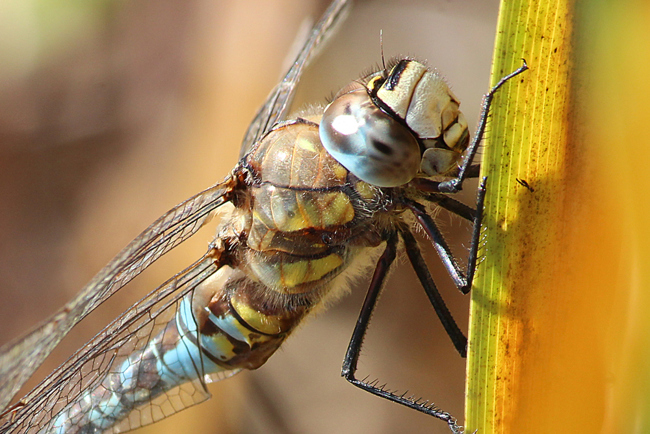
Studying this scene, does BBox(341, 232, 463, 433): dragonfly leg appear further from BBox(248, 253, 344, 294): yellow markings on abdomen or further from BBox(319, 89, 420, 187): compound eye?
BBox(319, 89, 420, 187): compound eye

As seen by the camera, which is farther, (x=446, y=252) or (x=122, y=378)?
(x=122, y=378)

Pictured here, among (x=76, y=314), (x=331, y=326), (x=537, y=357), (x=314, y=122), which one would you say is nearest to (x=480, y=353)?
(x=537, y=357)

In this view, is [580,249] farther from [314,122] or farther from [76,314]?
[76,314]

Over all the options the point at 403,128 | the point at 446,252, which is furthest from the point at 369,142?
the point at 446,252

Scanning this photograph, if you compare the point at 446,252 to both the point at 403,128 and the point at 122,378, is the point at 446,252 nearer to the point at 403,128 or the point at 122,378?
the point at 403,128

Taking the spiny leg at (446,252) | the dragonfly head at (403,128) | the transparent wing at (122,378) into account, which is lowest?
the spiny leg at (446,252)

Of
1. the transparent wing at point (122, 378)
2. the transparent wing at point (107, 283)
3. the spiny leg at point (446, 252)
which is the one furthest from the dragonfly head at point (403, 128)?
the transparent wing at point (122, 378)

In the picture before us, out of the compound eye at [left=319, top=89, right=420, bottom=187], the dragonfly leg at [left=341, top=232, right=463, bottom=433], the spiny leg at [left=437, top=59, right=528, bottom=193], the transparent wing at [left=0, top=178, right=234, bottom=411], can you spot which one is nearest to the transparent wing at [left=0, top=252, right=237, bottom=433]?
the transparent wing at [left=0, top=178, right=234, bottom=411]

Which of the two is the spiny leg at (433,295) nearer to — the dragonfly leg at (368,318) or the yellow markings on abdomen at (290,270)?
the dragonfly leg at (368,318)

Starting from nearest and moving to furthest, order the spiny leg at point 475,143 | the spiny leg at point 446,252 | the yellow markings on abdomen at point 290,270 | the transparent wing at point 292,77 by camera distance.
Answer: the spiny leg at point 475,143, the spiny leg at point 446,252, the yellow markings on abdomen at point 290,270, the transparent wing at point 292,77
